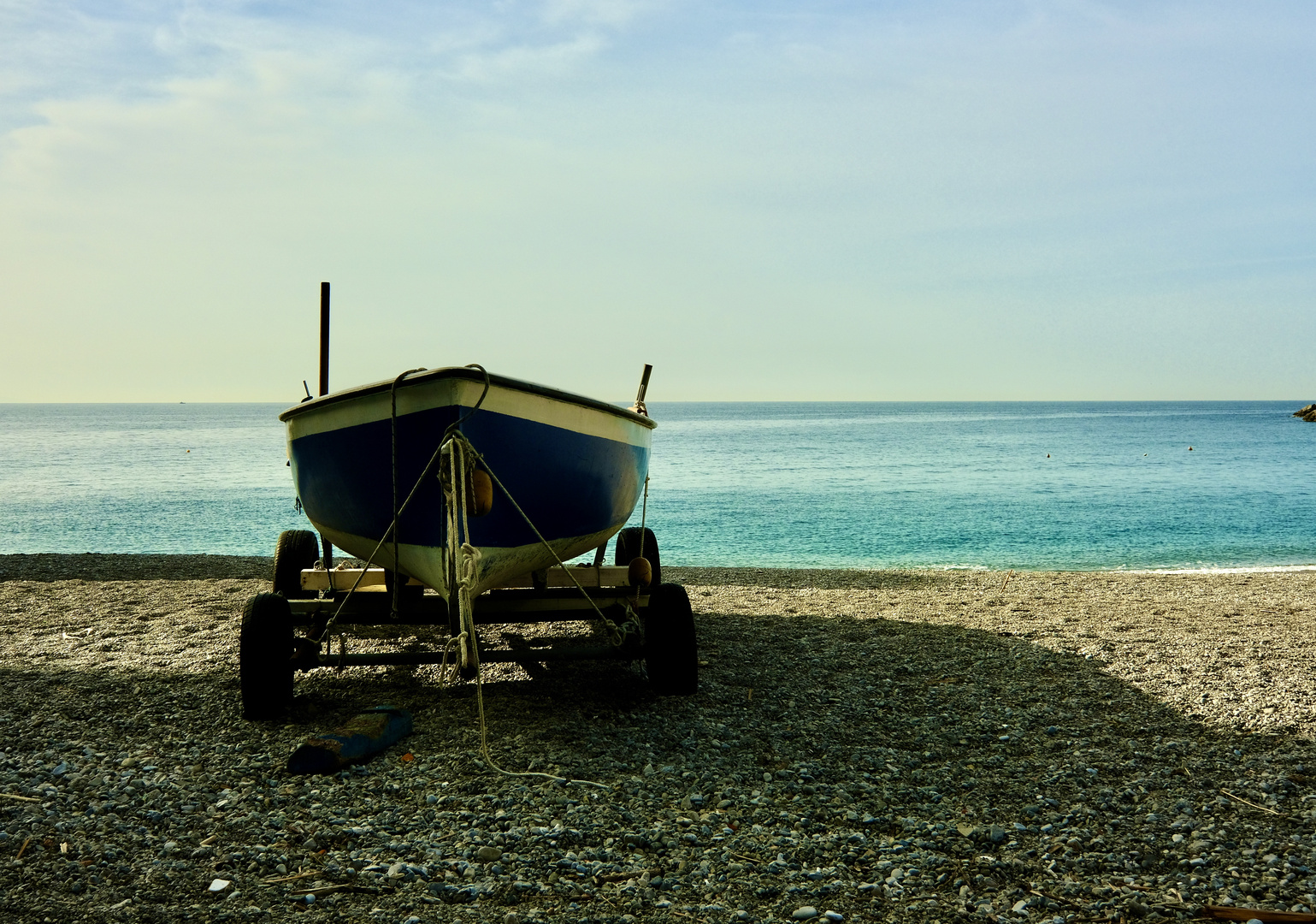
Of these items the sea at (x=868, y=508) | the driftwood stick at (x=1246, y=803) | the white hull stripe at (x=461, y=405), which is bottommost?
the sea at (x=868, y=508)

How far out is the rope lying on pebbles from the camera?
10.1 ft

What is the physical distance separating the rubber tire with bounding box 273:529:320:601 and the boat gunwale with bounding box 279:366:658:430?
1.61 m

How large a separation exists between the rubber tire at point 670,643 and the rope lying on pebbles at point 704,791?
0.45ft

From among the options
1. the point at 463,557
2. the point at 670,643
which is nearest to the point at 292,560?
the point at 463,557

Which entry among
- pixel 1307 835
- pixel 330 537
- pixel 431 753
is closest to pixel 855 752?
pixel 1307 835

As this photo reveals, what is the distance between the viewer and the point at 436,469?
4887 millimetres

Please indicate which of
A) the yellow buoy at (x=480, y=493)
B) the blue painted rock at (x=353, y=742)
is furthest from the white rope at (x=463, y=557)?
the blue painted rock at (x=353, y=742)

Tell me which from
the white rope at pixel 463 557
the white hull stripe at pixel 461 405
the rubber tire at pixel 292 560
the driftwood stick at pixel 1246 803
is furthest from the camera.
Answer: the rubber tire at pixel 292 560

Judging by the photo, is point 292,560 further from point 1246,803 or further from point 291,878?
point 1246,803

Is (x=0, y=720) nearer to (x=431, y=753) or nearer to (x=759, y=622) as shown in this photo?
(x=431, y=753)

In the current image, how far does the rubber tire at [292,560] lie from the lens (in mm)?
7223

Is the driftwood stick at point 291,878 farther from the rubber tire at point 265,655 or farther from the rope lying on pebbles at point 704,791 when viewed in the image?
the rubber tire at point 265,655

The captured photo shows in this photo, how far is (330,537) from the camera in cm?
624

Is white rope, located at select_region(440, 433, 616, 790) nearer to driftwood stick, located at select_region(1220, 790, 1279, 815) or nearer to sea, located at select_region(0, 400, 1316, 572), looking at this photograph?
driftwood stick, located at select_region(1220, 790, 1279, 815)
